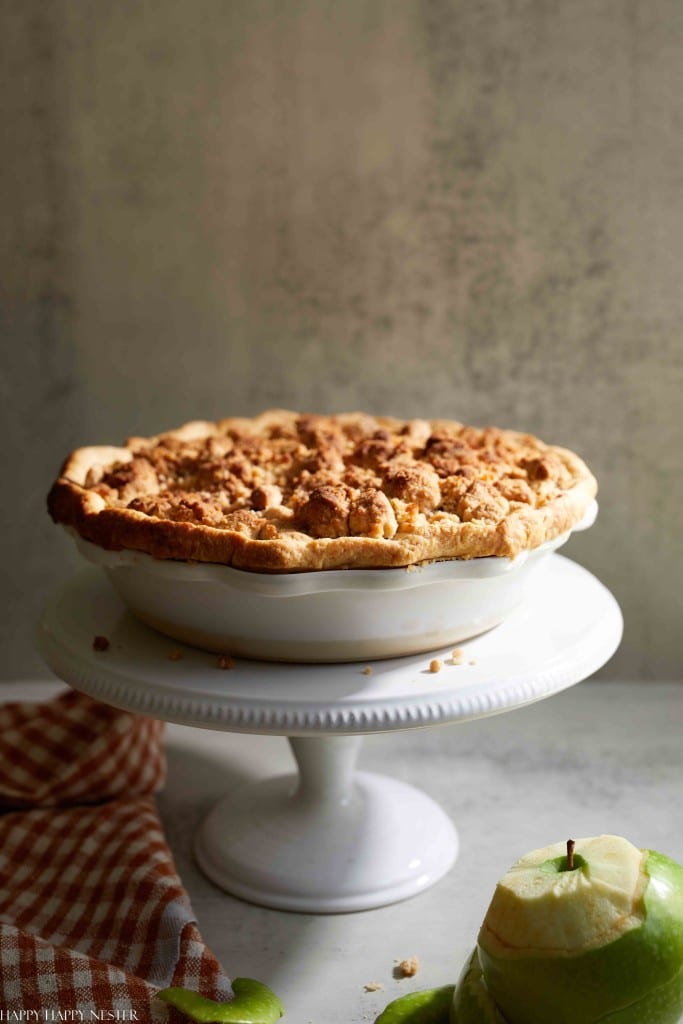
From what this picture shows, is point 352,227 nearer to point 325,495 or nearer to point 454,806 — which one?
point 325,495

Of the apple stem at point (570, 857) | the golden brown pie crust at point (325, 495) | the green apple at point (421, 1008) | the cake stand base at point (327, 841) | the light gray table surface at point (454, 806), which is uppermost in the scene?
the golden brown pie crust at point (325, 495)

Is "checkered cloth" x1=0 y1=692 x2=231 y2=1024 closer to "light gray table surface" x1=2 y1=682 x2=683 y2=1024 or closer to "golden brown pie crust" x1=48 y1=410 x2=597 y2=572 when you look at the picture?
"light gray table surface" x1=2 y1=682 x2=683 y2=1024

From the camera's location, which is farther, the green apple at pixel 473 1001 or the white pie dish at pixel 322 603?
the white pie dish at pixel 322 603

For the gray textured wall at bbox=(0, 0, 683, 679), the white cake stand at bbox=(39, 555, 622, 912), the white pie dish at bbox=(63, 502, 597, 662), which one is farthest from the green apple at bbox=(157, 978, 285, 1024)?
the gray textured wall at bbox=(0, 0, 683, 679)

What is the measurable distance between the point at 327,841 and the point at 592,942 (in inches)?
25.5

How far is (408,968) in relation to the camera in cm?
144

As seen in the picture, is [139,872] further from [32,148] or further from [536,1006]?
[32,148]

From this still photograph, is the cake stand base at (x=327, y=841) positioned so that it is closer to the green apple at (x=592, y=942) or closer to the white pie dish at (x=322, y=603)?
the white pie dish at (x=322, y=603)

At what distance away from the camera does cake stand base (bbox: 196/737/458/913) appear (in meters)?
1.60

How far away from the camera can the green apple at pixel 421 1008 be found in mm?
1274

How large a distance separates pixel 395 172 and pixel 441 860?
1254 millimetres

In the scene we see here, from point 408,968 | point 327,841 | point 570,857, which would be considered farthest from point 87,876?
point 570,857

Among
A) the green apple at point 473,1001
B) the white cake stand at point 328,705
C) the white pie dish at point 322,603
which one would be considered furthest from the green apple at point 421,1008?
the white pie dish at point 322,603

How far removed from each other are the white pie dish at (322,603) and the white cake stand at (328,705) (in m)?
0.02
